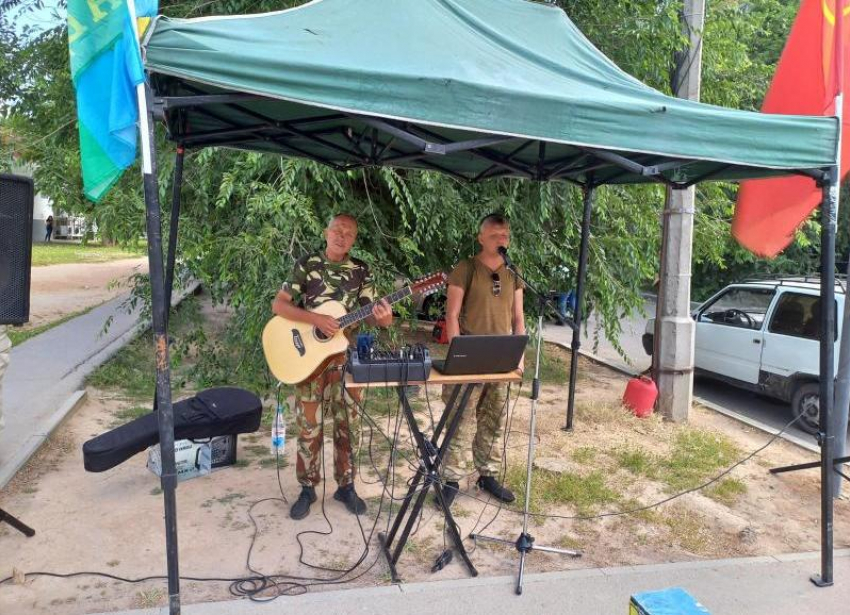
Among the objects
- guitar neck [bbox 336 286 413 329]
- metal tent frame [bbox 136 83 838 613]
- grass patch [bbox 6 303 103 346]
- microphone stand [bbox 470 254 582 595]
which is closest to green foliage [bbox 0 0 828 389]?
metal tent frame [bbox 136 83 838 613]

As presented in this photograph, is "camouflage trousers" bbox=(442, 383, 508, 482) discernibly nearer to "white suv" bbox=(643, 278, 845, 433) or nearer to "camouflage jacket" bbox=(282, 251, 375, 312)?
"camouflage jacket" bbox=(282, 251, 375, 312)

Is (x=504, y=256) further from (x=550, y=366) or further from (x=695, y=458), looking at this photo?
(x=550, y=366)

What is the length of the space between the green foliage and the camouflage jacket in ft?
4.26

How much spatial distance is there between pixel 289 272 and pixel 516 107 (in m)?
3.25

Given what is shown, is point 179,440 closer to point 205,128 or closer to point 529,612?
point 205,128

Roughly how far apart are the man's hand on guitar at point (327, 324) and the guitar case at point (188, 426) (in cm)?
116

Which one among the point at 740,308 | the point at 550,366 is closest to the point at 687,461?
the point at 740,308

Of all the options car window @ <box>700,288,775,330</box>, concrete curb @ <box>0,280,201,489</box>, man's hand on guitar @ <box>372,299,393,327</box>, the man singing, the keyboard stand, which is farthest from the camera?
car window @ <box>700,288,775,330</box>

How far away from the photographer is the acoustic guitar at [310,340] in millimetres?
3580

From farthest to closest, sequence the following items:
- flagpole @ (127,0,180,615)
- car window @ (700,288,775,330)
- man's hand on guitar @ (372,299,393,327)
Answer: car window @ (700,288,775,330) → man's hand on guitar @ (372,299,393,327) → flagpole @ (127,0,180,615)

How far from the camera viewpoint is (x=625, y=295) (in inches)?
286

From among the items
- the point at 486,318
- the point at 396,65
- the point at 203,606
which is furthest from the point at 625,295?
the point at 203,606

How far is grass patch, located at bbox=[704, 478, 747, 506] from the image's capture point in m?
4.45

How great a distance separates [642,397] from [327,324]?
3942mm
